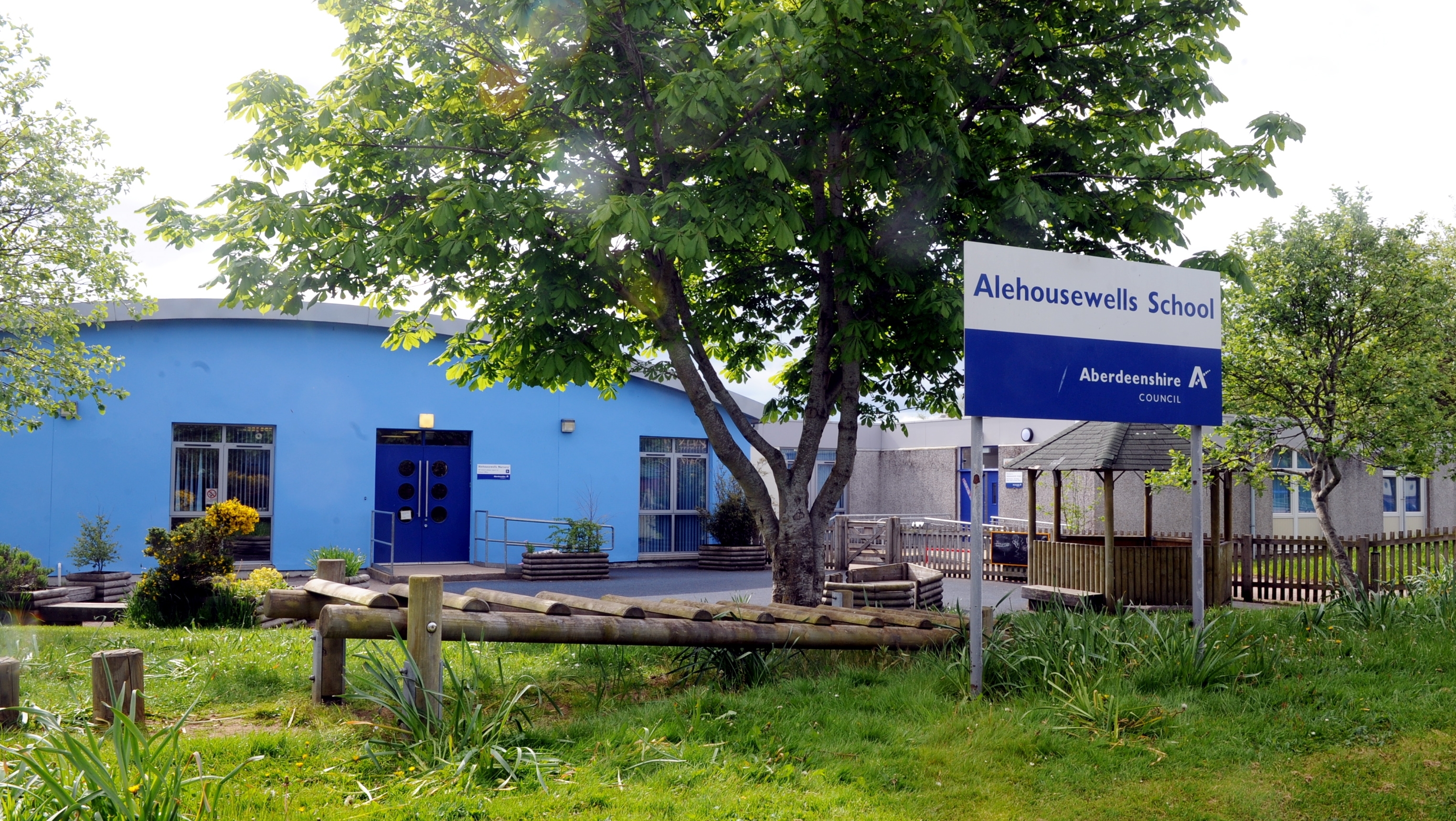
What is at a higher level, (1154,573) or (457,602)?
(457,602)

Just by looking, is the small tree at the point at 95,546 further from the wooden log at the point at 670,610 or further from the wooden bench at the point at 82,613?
the wooden log at the point at 670,610

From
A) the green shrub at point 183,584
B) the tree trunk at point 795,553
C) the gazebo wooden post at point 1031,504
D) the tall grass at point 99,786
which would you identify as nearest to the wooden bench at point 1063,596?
the gazebo wooden post at point 1031,504

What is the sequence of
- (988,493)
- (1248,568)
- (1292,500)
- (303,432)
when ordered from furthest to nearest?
1. (988,493)
2. (1292,500)
3. (303,432)
4. (1248,568)

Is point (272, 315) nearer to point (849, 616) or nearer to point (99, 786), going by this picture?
point (849, 616)

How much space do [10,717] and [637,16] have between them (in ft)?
17.8

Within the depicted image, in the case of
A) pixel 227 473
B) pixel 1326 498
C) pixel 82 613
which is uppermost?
pixel 227 473

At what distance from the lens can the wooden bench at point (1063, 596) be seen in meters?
12.0

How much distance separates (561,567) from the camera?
18.0 metres

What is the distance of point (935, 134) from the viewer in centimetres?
A: 779

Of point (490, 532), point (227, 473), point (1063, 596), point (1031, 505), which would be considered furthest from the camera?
point (490, 532)

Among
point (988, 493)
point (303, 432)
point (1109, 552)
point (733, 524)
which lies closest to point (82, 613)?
point (303, 432)

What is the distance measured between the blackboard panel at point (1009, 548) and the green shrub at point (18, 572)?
47.3ft

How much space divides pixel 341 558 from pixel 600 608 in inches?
320

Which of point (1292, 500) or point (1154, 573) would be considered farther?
point (1292, 500)
